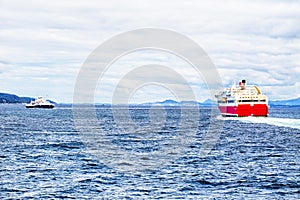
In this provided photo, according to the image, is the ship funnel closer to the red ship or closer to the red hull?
the red ship

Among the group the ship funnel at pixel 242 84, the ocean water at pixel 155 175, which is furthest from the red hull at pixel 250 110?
the ocean water at pixel 155 175

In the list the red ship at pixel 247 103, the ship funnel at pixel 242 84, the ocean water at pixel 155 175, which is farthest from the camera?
the ship funnel at pixel 242 84

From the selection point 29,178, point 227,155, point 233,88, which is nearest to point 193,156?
point 227,155

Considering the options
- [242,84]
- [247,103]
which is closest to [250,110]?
[247,103]

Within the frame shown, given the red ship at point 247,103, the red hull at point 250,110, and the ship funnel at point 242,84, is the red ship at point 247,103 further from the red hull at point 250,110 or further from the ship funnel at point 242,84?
the ship funnel at point 242,84

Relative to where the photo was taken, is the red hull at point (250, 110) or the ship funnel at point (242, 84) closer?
the red hull at point (250, 110)

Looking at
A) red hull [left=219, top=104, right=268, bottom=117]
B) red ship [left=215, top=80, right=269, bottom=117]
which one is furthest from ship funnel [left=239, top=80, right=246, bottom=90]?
red hull [left=219, top=104, right=268, bottom=117]

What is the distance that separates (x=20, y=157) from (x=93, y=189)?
19.4m

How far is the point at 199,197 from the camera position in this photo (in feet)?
107

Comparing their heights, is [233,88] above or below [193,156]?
above

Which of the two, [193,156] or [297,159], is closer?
[297,159]

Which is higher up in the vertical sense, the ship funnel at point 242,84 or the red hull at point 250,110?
the ship funnel at point 242,84

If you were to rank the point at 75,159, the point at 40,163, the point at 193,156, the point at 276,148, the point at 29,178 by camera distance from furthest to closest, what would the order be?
the point at 276,148 → the point at 193,156 → the point at 75,159 → the point at 40,163 → the point at 29,178

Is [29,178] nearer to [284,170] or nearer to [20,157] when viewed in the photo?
[20,157]
